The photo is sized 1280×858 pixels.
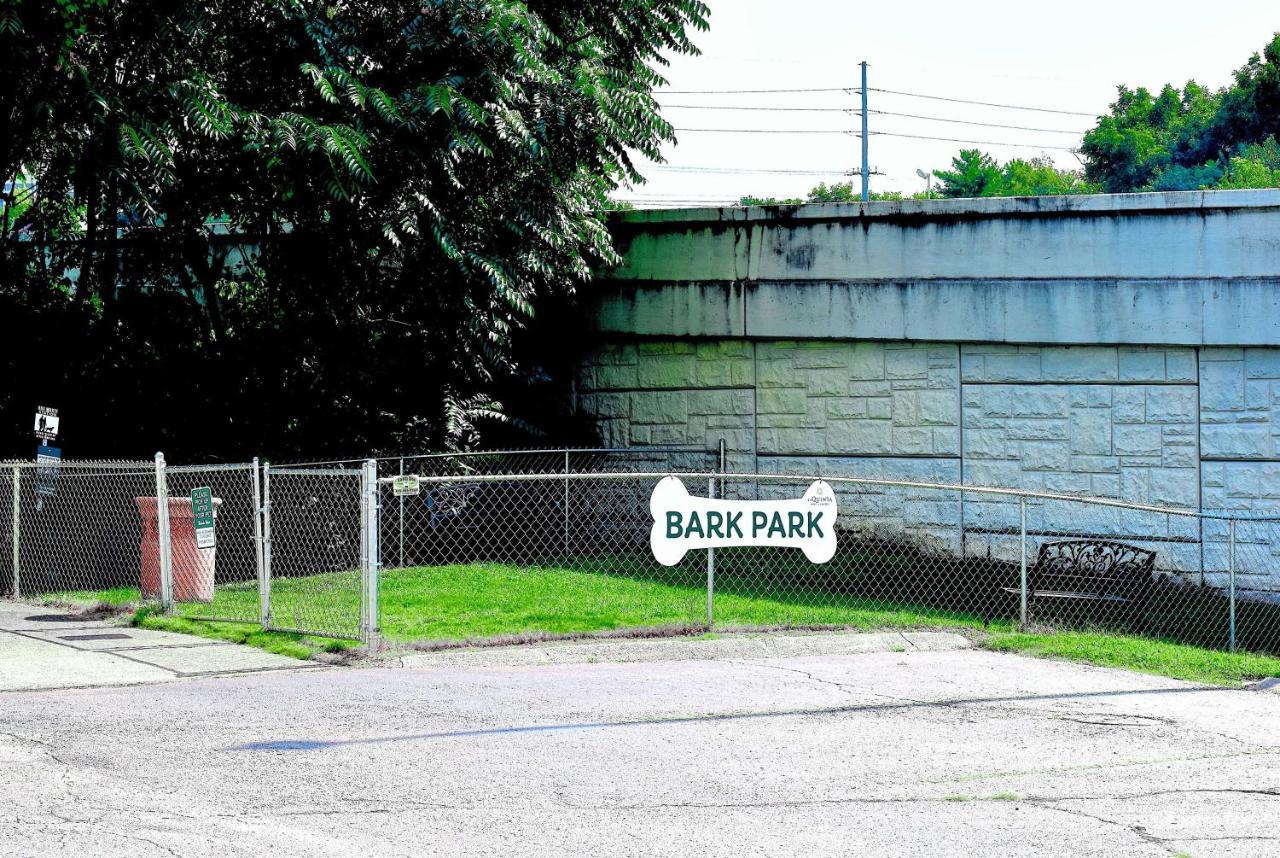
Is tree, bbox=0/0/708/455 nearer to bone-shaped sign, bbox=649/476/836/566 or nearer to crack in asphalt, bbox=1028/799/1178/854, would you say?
bone-shaped sign, bbox=649/476/836/566

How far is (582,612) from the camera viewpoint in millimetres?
12789

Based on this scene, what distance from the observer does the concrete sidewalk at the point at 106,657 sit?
10.0 metres

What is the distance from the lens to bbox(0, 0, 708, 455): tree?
1531cm

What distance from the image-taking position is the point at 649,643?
38.1ft

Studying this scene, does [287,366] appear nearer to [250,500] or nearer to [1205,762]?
[250,500]

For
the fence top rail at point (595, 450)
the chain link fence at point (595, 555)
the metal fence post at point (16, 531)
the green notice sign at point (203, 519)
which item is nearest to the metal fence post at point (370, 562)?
the chain link fence at point (595, 555)

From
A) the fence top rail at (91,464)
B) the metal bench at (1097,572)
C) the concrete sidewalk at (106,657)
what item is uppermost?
the fence top rail at (91,464)

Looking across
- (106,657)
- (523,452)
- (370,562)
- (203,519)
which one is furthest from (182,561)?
(523,452)

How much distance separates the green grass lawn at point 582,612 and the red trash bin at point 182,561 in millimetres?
270

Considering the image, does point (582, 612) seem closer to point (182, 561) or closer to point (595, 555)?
point (595, 555)

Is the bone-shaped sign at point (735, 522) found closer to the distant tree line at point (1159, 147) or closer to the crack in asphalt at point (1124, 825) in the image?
the crack in asphalt at point (1124, 825)

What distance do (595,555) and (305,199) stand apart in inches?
205

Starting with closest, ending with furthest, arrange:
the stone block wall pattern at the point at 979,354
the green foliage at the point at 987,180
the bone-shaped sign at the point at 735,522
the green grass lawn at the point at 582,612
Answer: the green grass lawn at the point at 582,612 < the bone-shaped sign at the point at 735,522 < the stone block wall pattern at the point at 979,354 < the green foliage at the point at 987,180

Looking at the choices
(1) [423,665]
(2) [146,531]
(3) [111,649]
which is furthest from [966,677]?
(2) [146,531]
